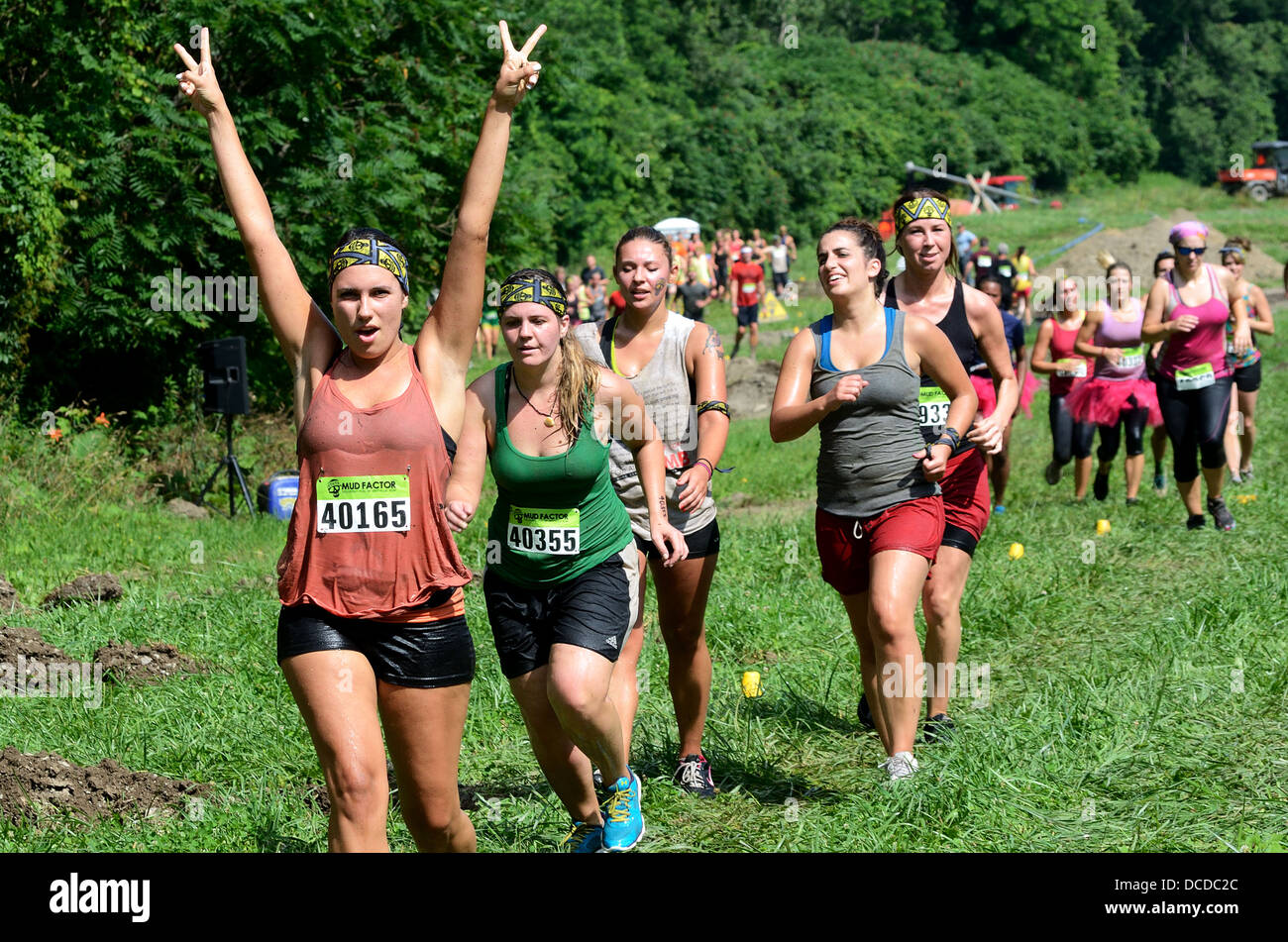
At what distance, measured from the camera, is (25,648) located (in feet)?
24.2

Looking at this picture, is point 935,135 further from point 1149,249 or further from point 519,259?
point 519,259

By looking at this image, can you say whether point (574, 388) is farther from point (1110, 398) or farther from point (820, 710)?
point (1110, 398)

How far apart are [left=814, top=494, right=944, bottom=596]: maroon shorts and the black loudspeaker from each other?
7957 mm

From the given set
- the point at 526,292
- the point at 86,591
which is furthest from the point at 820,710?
the point at 86,591

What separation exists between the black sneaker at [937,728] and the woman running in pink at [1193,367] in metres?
4.86

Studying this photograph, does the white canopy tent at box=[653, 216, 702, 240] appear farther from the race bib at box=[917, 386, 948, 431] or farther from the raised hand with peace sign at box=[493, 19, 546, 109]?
the raised hand with peace sign at box=[493, 19, 546, 109]

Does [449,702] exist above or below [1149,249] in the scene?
below

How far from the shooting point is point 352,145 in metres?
14.1

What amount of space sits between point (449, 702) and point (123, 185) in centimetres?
1004

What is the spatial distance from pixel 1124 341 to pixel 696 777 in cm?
778

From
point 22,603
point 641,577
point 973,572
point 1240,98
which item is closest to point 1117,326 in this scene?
point 973,572
